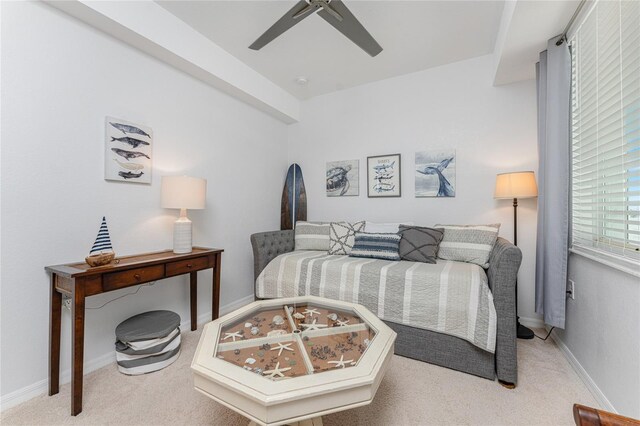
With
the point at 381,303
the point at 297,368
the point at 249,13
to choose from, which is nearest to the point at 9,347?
the point at 297,368

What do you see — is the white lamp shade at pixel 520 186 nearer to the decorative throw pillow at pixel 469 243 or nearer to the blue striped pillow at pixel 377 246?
the decorative throw pillow at pixel 469 243

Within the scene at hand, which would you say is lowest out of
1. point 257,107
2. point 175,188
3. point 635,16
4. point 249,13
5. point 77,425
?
point 77,425

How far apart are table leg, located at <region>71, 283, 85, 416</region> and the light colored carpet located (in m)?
0.07

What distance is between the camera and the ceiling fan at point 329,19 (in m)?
1.60

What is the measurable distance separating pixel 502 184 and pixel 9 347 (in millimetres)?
3613

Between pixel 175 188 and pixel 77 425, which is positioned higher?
pixel 175 188

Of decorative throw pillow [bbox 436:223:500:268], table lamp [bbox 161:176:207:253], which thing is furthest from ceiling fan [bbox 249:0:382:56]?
decorative throw pillow [bbox 436:223:500:268]

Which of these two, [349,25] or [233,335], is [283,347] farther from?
[349,25]

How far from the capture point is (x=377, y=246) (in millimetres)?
2602

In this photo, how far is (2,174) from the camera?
4.96 feet

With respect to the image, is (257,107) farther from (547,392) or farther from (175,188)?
(547,392)

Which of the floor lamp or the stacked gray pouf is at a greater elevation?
the floor lamp

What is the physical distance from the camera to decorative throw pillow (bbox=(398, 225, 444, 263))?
241 cm

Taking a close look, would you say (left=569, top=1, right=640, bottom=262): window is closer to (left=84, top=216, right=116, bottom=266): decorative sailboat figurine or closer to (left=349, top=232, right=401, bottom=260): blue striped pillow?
(left=349, top=232, right=401, bottom=260): blue striped pillow
